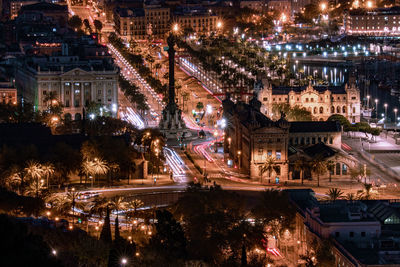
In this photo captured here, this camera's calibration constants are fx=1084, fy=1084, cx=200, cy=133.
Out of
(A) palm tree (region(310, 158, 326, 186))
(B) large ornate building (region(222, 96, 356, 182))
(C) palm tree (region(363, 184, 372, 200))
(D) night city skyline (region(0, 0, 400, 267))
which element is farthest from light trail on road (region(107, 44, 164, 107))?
(C) palm tree (region(363, 184, 372, 200))

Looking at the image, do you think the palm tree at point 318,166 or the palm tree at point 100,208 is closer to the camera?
the palm tree at point 100,208

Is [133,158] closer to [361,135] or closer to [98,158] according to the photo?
[98,158]

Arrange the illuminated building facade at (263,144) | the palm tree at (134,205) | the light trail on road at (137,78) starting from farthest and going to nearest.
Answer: the light trail on road at (137,78), the illuminated building facade at (263,144), the palm tree at (134,205)

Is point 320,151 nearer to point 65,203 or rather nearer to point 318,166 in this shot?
point 318,166

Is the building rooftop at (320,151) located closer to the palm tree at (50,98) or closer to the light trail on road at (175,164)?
the light trail on road at (175,164)

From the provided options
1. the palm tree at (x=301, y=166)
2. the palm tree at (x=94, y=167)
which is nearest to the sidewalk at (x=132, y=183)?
the palm tree at (x=94, y=167)

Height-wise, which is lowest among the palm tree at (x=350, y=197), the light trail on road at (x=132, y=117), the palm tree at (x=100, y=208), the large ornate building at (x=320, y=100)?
the palm tree at (x=100, y=208)

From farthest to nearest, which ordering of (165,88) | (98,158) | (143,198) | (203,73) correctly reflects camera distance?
(203,73) < (165,88) < (98,158) < (143,198)

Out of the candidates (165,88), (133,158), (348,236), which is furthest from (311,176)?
(165,88)
